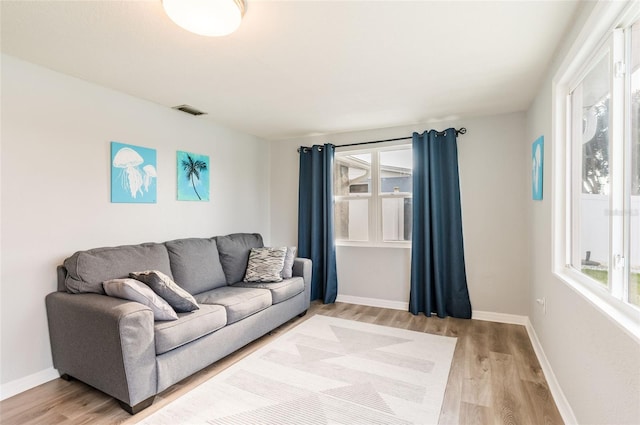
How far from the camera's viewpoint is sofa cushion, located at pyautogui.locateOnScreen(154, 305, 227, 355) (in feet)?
6.97

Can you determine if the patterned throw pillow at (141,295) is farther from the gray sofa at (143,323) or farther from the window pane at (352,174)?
the window pane at (352,174)

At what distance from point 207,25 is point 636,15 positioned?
198cm

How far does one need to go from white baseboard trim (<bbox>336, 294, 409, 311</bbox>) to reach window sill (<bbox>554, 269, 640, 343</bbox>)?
2.25 m

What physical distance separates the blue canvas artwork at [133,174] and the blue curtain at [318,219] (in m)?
2.00

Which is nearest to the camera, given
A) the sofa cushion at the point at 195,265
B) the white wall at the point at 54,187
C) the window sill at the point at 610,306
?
the window sill at the point at 610,306

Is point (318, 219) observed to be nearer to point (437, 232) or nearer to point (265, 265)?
point (265, 265)

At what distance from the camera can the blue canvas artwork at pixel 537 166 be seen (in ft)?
8.68

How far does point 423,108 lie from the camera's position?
342 centimetres

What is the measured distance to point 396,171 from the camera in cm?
422

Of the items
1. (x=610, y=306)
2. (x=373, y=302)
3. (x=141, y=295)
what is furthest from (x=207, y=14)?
(x=373, y=302)

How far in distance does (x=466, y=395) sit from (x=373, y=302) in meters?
2.12

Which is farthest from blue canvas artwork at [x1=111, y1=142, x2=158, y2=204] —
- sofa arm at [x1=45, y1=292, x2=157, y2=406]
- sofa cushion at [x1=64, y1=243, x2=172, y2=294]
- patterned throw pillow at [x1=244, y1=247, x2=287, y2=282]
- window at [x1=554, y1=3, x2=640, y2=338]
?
window at [x1=554, y1=3, x2=640, y2=338]

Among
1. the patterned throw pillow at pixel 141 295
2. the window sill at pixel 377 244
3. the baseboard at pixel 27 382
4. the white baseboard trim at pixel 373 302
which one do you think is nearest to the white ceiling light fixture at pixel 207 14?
the patterned throw pillow at pixel 141 295

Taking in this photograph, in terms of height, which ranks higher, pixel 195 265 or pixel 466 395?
pixel 195 265
